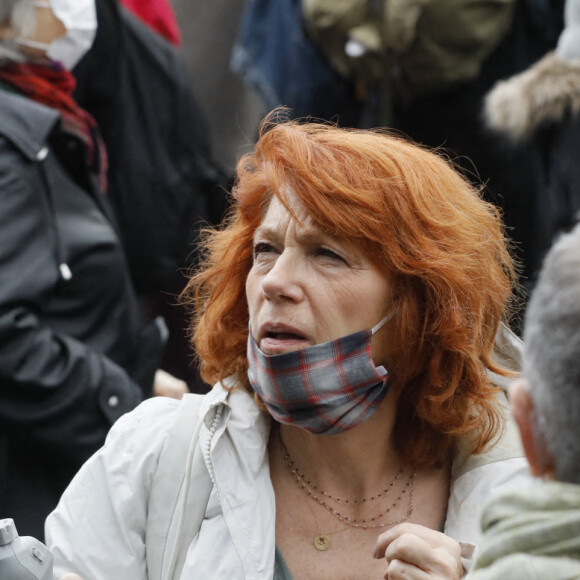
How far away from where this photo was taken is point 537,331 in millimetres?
1463

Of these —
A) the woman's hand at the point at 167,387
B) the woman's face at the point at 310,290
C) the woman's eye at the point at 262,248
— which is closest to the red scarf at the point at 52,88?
the woman's hand at the point at 167,387

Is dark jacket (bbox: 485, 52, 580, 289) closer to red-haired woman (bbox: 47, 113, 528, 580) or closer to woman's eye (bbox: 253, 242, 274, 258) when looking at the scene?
red-haired woman (bbox: 47, 113, 528, 580)

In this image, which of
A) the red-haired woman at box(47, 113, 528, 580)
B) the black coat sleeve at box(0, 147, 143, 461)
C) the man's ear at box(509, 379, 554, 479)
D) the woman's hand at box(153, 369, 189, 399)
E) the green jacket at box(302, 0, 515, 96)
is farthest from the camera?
the green jacket at box(302, 0, 515, 96)

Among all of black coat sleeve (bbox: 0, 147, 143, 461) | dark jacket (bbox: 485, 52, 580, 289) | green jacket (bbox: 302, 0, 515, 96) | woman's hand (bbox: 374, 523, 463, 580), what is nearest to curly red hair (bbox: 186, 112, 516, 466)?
woman's hand (bbox: 374, 523, 463, 580)

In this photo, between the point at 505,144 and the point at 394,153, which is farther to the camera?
the point at 505,144

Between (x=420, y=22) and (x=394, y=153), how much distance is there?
1.80 meters

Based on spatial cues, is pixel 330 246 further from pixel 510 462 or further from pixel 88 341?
pixel 88 341

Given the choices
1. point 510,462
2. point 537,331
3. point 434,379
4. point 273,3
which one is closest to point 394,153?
point 434,379

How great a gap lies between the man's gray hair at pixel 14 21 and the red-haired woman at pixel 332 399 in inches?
46.5

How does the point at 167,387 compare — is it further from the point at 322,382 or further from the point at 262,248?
the point at 322,382

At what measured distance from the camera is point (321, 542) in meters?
2.40

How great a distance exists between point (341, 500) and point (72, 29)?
6.56 feet

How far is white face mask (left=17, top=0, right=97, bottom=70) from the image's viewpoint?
11.7 feet

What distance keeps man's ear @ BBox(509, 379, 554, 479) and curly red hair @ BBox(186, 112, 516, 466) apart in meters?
Result: 0.89
